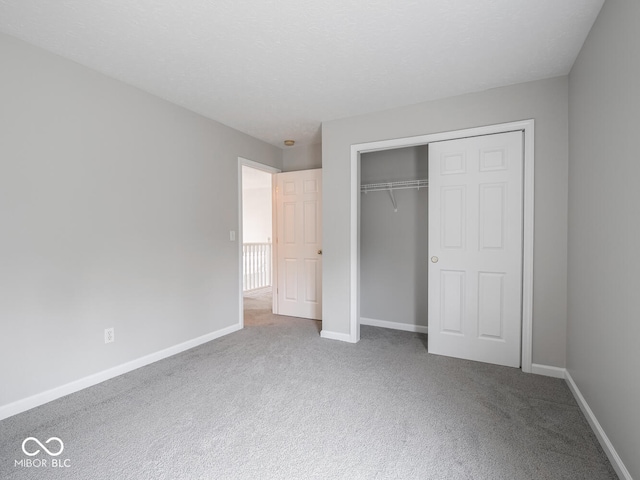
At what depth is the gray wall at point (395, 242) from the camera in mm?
3848

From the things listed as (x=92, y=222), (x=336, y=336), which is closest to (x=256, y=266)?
(x=336, y=336)

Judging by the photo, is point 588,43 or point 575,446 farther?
point 588,43

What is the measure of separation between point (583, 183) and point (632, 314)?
3.60ft

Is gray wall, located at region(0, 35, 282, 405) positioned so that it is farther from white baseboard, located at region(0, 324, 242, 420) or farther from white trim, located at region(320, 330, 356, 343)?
white trim, located at region(320, 330, 356, 343)

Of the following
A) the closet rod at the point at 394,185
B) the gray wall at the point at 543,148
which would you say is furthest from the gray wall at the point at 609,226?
the closet rod at the point at 394,185

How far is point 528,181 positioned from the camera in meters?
2.67

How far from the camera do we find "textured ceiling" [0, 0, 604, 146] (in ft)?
5.96

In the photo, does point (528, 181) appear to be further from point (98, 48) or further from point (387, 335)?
point (98, 48)

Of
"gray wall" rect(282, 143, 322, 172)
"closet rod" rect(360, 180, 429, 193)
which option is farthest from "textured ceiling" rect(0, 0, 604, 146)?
"gray wall" rect(282, 143, 322, 172)

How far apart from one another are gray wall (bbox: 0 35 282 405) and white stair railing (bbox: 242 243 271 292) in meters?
2.99

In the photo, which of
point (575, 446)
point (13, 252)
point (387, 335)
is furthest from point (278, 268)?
point (575, 446)

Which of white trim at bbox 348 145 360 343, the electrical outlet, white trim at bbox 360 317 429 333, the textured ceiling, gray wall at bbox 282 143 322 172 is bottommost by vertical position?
white trim at bbox 360 317 429 333

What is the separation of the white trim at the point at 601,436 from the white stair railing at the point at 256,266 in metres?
5.36

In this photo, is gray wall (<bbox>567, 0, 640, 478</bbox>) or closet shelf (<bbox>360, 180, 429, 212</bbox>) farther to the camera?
closet shelf (<bbox>360, 180, 429, 212</bbox>)
